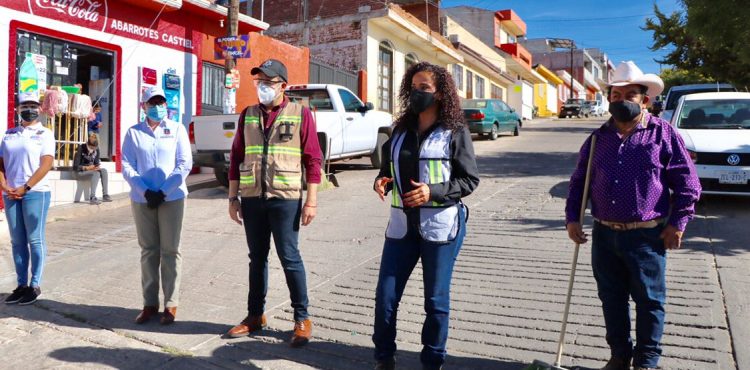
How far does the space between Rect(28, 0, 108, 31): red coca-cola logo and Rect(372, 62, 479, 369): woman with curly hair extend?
9999 millimetres

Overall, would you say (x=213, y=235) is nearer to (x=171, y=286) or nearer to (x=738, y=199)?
(x=171, y=286)

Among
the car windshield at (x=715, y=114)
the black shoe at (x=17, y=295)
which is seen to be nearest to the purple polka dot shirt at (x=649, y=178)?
the black shoe at (x=17, y=295)

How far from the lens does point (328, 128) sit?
1159 centimetres

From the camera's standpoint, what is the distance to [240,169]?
4.44m

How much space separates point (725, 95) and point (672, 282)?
6.29 m

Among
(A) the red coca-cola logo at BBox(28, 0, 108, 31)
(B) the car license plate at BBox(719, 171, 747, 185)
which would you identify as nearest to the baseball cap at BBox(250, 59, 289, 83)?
(B) the car license plate at BBox(719, 171, 747, 185)

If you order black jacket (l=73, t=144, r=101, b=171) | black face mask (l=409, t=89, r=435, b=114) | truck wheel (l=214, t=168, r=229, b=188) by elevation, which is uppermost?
black face mask (l=409, t=89, r=435, b=114)

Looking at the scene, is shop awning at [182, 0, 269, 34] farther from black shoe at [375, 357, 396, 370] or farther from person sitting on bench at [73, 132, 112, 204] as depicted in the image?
black shoe at [375, 357, 396, 370]

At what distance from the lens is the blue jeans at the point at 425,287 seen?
11.5 ft

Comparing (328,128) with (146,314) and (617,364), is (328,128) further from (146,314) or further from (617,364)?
(617,364)

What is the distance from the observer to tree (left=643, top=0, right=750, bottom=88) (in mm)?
11359

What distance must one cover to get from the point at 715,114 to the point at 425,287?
828cm

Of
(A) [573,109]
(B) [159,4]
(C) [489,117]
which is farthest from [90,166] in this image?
(A) [573,109]

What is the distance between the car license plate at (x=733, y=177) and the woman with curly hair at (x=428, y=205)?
6.18m
